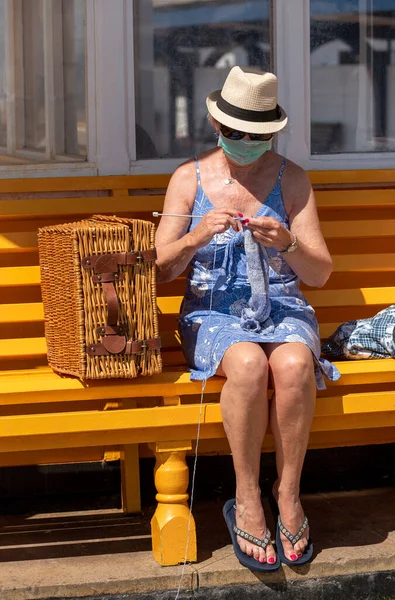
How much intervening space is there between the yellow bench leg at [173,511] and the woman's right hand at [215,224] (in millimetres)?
725

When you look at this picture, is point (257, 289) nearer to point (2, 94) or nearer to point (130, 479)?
point (130, 479)

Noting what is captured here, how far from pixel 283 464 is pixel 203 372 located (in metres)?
0.42

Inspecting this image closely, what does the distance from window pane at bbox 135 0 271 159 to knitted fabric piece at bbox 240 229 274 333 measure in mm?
1266

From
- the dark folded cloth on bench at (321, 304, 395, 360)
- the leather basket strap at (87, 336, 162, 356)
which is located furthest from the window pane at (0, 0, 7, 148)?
the dark folded cloth on bench at (321, 304, 395, 360)

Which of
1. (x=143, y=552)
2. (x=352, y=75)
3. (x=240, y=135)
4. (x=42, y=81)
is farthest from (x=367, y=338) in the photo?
(x=42, y=81)

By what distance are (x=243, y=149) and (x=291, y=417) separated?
979 millimetres

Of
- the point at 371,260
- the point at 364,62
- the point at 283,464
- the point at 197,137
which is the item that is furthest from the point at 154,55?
the point at 283,464

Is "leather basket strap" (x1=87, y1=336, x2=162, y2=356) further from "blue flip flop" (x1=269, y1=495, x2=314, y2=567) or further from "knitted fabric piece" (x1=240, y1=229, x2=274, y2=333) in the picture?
"blue flip flop" (x1=269, y1=495, x2=314, y2=567)

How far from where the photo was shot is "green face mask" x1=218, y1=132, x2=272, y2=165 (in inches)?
149

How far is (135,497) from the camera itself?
14.7 feet

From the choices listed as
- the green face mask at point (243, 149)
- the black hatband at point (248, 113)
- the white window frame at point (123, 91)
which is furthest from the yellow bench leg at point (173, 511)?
the white window frame at point (123, 91)

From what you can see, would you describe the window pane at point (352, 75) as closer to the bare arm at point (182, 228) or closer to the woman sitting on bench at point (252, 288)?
the woman sitting on bench at point (252, 288)

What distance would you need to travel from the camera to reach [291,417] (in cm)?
358

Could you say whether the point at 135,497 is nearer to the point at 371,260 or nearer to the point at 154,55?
the point at 371,260
